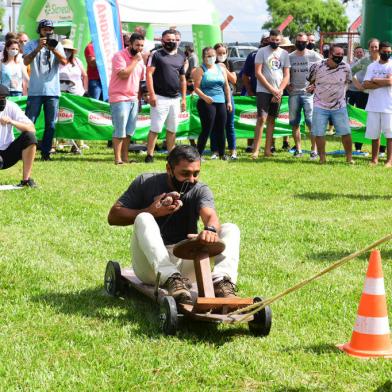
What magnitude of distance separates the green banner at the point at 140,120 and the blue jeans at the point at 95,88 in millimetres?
1216

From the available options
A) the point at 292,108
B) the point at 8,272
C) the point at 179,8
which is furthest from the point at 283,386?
the point at 179,8

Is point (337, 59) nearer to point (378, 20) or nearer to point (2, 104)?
point (378, 20)

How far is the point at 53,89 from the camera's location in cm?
1397

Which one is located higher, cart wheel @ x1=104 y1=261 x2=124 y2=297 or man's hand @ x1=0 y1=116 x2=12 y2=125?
man's hand @ x1=0 y1=116 x2=12 y2=125

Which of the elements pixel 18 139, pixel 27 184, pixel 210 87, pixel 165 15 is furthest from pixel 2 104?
pixel 165 15

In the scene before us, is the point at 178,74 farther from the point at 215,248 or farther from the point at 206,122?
the point at 215,248

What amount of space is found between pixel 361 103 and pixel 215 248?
40.3 ft

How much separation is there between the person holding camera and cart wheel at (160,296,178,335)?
27.8 ft

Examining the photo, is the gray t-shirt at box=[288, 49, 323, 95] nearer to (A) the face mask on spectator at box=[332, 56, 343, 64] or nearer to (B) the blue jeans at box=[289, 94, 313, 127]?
(B) the blue jeans at box=[289, 94, 313, 127]

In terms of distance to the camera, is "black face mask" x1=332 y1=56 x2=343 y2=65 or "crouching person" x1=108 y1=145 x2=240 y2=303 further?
"black face mask" x1=332 y1=56 x2=343 y2=65

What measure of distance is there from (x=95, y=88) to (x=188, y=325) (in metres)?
11.5

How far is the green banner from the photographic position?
15.5 m

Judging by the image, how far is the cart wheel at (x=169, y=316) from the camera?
551cm

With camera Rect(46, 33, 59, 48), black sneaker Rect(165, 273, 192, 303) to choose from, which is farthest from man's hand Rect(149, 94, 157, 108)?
black sneaker Rect(165, 273, 192, 303)
